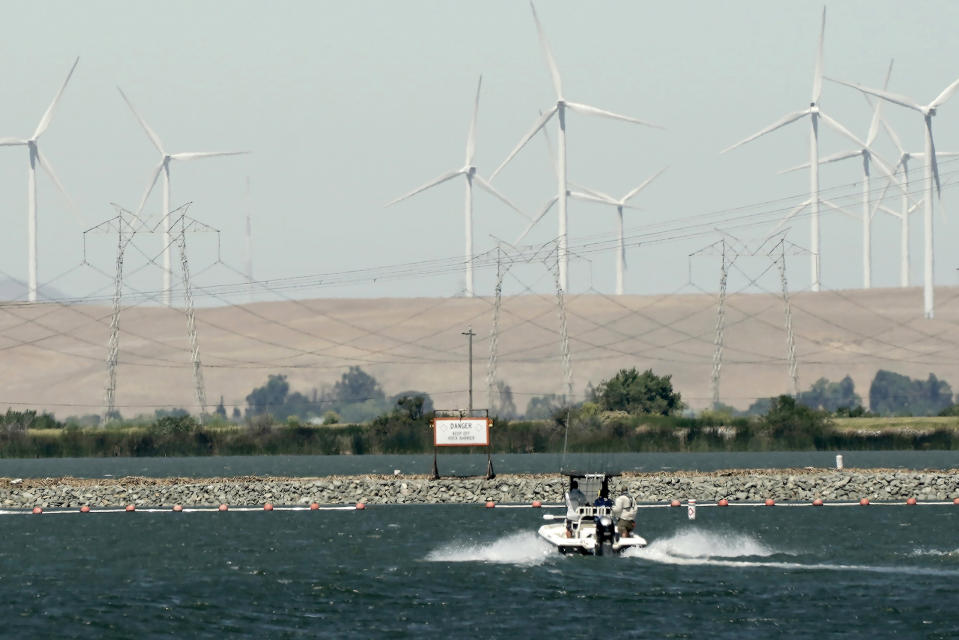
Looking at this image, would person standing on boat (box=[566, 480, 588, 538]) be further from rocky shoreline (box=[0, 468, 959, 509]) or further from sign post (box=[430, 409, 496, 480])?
sign post (box=[430, 409, 496, 480])

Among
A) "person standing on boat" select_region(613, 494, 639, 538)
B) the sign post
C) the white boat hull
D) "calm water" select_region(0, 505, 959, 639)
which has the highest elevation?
the sign post

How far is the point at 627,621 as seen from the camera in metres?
62.3

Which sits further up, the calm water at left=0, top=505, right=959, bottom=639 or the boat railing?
the boat railing

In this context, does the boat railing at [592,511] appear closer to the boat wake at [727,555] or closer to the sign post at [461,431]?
the boat wake at [727,555]

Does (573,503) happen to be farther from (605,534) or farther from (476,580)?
(476,580)

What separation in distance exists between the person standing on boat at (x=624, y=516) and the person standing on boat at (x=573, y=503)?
1865 mm

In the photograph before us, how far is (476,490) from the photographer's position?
5059 inches

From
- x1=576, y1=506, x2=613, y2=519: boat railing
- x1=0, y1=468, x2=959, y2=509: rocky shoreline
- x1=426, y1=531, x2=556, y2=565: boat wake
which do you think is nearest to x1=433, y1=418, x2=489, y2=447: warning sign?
x1=0, y1=468, x2=959, y2=509: rocky shoreline

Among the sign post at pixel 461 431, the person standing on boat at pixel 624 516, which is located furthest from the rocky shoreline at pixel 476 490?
the person standing on boat at pixel 624 516

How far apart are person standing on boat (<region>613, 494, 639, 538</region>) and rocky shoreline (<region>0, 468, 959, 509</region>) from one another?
4324 cm

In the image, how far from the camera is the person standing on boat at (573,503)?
7931 centimetres

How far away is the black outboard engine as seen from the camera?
254 ft

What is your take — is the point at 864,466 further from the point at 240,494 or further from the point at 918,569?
the point at 918,569

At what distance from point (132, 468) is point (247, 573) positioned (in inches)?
4894
